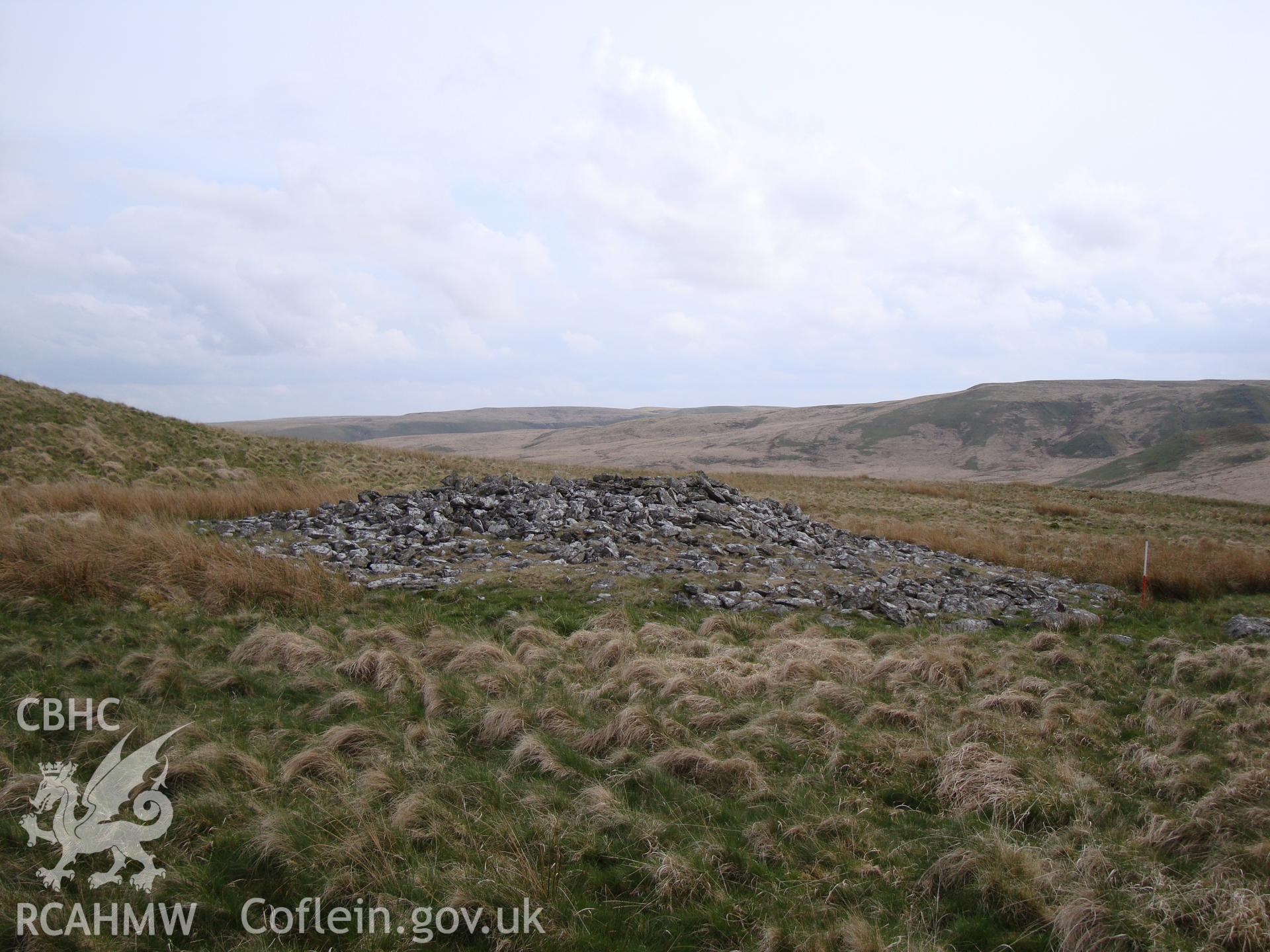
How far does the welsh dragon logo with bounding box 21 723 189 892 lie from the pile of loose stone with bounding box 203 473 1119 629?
239 inches

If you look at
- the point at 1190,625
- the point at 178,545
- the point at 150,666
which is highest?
the point at 178,545

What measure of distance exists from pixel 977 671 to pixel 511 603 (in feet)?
22.1

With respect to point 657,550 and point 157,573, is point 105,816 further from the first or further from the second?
point 657,550

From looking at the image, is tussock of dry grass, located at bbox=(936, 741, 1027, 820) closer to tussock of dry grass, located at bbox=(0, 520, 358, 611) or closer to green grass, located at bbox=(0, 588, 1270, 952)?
green grass, located at bbox=(0, 588, 1270, 952)

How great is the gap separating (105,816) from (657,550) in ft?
33.3

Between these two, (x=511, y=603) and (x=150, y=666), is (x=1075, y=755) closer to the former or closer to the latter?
(x=511, y=603)

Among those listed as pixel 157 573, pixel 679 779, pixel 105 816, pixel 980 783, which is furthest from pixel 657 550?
pixel 105 816

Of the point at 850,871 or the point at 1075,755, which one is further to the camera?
the point at 1075,755

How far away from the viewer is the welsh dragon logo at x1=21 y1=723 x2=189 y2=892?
4211 millimetres

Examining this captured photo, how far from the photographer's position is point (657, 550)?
13.8 m

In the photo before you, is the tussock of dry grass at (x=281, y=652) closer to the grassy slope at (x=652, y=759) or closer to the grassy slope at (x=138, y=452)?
the grassy slope at (x=652, y=759)

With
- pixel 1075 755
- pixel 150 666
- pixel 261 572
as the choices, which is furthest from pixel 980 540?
pixel 150 666

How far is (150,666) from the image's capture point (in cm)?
723

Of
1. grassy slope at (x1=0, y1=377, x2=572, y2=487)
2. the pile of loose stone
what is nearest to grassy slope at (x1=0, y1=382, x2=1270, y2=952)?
the pile of loose stone
